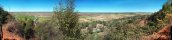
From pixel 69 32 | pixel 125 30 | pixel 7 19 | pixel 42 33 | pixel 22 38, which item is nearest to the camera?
pixel 22 38

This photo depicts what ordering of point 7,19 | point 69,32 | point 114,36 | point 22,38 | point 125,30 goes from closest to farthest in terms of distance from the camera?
point 22,38 → point 7,19 → point 69,32 → point 125,30 → point 114,36

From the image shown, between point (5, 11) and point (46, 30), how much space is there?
666cm

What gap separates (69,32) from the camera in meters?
47.9

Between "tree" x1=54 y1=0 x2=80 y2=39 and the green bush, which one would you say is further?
"tree" x1=54 y1=0 x2=80 y2=39

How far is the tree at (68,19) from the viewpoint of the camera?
4775 centimetres

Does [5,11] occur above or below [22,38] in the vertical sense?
above

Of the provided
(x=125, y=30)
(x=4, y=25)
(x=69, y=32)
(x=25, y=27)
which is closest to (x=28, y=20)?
(x=25, y=27)

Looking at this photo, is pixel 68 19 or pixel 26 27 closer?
pixel 26 27

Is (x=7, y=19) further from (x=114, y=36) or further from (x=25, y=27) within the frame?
(x=114, y=36)

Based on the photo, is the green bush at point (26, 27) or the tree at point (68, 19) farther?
the tree at point (68, 19)

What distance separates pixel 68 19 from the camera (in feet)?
160

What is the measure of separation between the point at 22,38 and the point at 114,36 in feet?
79.5

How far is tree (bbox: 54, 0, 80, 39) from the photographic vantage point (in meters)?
47.8

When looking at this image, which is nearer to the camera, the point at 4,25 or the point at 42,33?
the point at 4,25
